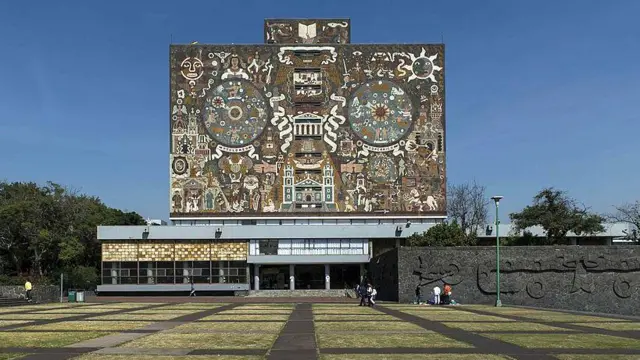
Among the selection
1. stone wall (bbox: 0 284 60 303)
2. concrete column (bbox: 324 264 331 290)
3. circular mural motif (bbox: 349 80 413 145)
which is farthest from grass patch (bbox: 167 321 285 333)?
circular mural motif (bbox: 349 80 413 145)

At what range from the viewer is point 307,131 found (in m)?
89.0

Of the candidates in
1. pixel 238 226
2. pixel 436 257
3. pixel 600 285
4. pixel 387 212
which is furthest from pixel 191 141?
pixel 600 285

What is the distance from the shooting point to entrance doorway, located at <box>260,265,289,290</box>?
88.3 m

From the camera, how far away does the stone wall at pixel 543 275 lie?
147ft

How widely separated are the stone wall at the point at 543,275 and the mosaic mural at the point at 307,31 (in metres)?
51.0

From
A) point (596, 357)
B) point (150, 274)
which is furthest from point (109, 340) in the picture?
point (150, 274)

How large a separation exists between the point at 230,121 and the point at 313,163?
505 inches

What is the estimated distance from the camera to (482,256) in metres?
46.9

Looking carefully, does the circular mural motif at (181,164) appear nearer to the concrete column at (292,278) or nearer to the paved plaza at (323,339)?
the concrete column at (292,278)

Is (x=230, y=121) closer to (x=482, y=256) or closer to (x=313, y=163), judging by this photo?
(x=313, y=163)

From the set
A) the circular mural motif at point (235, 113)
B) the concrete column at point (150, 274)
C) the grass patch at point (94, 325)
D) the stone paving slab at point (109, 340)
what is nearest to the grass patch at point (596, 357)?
the stone paving slab at point (109, 340)

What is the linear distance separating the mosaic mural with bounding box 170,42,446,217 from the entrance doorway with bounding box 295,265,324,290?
25.8 ft

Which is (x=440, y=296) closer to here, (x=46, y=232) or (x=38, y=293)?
(x=38, y=293)

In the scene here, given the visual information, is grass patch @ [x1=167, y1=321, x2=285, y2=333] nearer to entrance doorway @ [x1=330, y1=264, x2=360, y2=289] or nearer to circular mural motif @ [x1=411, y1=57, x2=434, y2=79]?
entrance doorway @ [x1=330, y1=264, x2=360, y2=289]
